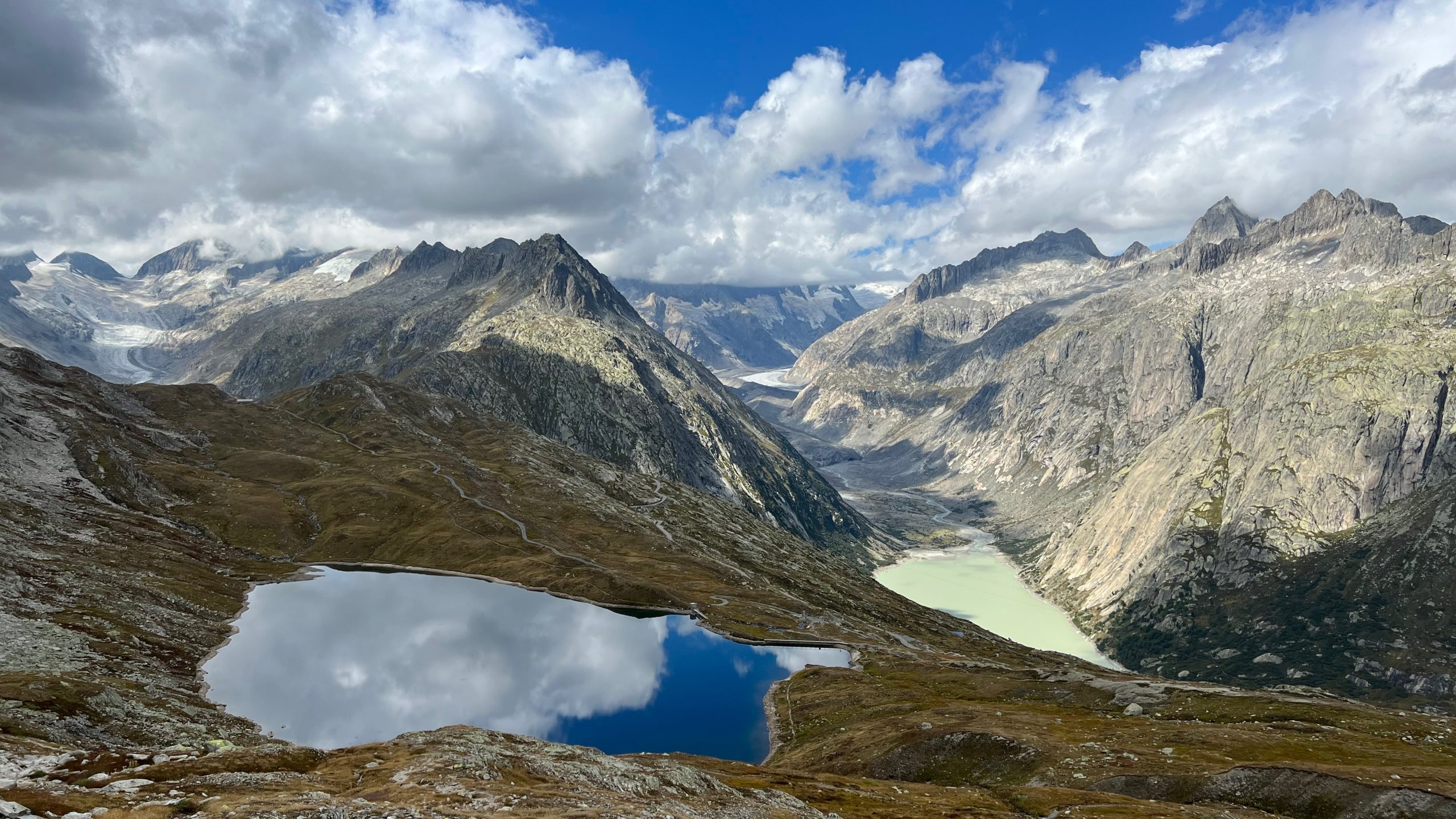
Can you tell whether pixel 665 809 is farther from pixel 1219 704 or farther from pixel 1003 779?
pixel 1219 704

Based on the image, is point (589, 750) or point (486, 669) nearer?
point (589, 750)

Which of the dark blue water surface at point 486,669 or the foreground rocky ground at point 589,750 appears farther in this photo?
the dark blue water surface at point 486,669

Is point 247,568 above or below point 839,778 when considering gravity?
above

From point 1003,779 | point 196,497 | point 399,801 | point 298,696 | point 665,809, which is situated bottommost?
point 1003,779

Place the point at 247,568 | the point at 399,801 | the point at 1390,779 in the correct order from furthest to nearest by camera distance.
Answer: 1. the point at 247,568
2. the point at 1390,779
3. the point at 399,801

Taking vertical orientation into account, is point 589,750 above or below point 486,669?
below

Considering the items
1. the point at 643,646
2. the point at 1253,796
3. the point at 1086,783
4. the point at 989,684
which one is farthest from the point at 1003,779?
the point at 643,646

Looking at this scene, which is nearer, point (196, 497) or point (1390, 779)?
point (1390, 779)

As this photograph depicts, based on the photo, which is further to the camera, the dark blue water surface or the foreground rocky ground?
the dark blue water surface
